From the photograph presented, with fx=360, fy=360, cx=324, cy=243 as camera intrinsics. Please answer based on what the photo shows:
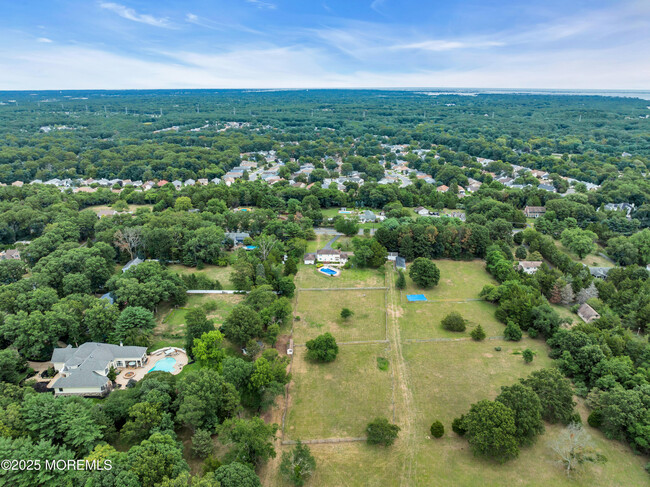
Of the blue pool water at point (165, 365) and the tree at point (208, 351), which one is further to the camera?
the blue pool water at point (165, 365)

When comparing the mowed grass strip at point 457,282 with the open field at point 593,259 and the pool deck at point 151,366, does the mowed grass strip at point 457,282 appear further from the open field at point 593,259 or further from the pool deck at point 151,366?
the pool deck at point 151,366

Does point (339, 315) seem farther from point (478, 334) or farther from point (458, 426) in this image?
point (458, 426)

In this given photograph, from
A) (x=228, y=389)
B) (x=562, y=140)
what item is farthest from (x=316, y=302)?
(x=562, y=140)

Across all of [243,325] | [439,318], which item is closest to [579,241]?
[439,318]

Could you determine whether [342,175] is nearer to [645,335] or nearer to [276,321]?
[276,321]

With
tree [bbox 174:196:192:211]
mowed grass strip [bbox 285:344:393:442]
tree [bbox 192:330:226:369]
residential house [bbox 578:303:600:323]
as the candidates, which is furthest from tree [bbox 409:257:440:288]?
tree [bbox 174:196:192:211]

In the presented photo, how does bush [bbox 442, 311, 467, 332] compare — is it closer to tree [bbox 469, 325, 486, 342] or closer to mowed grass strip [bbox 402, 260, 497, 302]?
tree [bbox 469, 325, 486, 342]

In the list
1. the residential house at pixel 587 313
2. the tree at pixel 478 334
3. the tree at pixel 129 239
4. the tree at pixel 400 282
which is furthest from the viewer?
the tree at pixel 129 239

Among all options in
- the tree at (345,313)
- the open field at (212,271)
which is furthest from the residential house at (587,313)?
the open field at (212,271)
